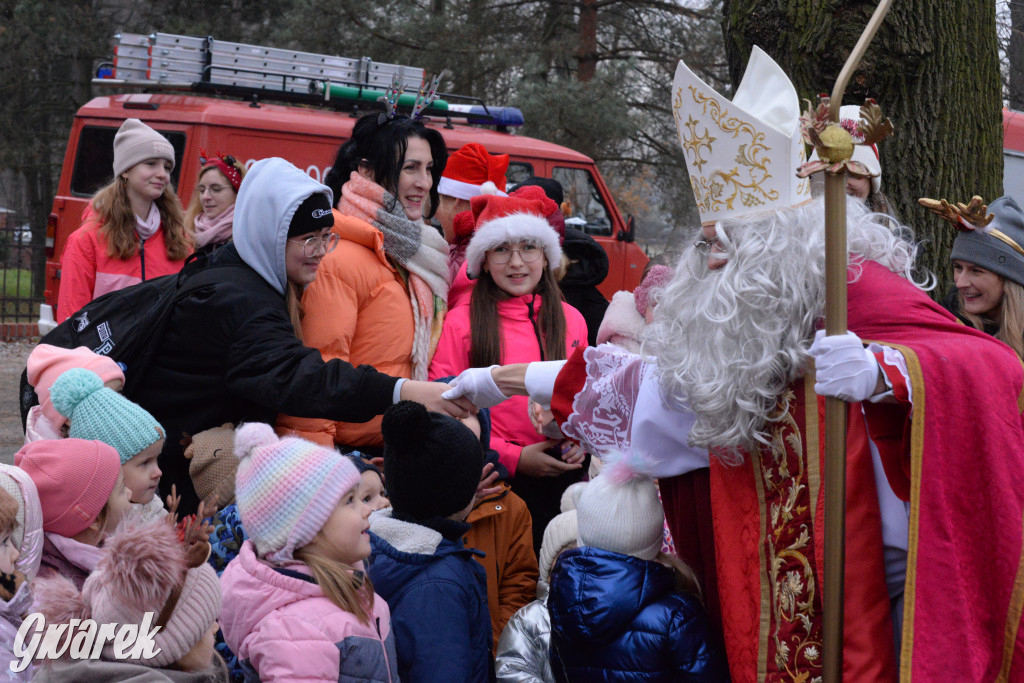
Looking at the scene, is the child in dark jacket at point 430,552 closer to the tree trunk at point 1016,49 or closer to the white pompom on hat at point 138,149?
the white pompom on hat at point 138,149

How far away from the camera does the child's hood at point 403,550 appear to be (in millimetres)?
2576

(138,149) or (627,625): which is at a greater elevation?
(138,149)

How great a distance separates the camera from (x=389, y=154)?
3.85 meters

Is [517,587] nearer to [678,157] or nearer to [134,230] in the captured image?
[134,230]

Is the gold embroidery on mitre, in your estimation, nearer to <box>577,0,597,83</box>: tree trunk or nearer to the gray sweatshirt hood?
the gray sweatshirt hood

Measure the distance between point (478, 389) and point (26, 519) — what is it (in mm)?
1192

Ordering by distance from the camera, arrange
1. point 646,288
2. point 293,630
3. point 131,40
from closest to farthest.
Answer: point 293,630 < point 646,288 < point 131,40

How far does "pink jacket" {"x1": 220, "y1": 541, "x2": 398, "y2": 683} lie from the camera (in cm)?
222

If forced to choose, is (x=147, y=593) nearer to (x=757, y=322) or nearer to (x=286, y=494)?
(x=286, y=494)

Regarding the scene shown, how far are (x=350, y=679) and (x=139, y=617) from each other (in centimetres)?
48

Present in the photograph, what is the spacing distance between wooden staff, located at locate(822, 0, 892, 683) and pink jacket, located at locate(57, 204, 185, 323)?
376 centimetres

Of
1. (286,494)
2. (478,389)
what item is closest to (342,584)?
(286,494)

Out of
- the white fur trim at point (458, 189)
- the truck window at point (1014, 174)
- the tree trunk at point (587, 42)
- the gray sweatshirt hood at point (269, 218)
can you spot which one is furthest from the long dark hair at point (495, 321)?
the tree trunk at point (587, 42)

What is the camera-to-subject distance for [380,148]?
Result: 387 cm
